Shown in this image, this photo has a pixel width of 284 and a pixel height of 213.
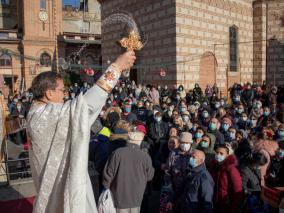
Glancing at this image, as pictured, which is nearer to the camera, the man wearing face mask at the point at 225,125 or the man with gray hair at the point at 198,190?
the man with gray hair at the point at 198,190

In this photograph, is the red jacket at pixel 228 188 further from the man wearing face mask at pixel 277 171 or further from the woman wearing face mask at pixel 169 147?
the woman wearing face mask at pixel 169 147

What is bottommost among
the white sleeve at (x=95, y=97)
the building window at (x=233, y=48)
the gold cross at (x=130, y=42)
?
the white sleeve at (x=95, y=97)

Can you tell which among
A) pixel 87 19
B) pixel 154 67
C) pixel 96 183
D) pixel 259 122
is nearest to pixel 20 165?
pixel 96 183

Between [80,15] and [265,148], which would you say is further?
[80,15]

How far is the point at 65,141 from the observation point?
2.72 meters

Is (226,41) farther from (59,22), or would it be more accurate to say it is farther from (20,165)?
(59,22)

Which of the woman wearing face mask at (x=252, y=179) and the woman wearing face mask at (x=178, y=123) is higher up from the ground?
the woman wearing face mask at (x=178, y=123)

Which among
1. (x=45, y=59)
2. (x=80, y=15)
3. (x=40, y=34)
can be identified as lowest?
(x=45, y=59)

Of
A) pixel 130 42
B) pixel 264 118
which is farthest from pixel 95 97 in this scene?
pixel 264 118

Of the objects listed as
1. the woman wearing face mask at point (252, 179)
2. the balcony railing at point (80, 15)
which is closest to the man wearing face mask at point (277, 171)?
the woman wearing face mask at point (252, 179)

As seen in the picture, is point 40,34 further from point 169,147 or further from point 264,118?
point 169,147

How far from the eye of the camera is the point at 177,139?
6789mm

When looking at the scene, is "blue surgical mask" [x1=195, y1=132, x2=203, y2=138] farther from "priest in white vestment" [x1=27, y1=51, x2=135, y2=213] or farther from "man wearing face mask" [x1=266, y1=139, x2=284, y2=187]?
"priest in white vestment" [x1=27, y1=51, x2=135, y2=213]

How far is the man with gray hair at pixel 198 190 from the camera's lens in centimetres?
479
